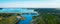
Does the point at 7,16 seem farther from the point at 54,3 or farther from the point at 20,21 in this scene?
the point at 54,3

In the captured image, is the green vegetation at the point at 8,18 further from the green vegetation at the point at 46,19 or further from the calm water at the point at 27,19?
the green vegetation at the point at 46,19

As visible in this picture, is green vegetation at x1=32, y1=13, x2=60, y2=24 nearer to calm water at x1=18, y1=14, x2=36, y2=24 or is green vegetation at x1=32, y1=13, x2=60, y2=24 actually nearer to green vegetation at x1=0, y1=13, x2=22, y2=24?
calm water at x1=18, y1=14, x2=36, y2=24

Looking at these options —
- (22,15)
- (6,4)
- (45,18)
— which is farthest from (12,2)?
(45,18)

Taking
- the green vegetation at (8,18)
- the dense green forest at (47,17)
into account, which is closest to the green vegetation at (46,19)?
the dense green forest at (47,17)

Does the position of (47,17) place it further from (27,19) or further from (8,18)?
(8,18)

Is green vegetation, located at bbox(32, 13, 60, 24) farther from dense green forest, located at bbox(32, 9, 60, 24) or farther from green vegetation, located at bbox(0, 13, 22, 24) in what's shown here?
green vegetation, located at bbox(0, 13, 22, 24)

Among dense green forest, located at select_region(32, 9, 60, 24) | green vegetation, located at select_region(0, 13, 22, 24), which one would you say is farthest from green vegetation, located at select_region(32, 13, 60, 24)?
green vegetation, located at select_region(0, 13, 22, 24)

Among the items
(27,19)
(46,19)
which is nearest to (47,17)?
(46,19)

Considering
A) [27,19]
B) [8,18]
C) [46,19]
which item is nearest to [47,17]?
[46,19]

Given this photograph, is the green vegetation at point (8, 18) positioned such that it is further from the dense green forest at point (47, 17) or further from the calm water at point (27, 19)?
the dense green forest at point (47, 17)

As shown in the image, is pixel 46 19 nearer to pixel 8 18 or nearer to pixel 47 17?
pixel 47 17

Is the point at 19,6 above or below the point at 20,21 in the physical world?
above
